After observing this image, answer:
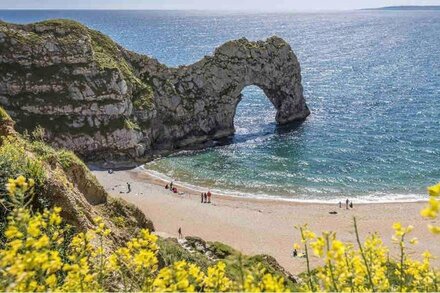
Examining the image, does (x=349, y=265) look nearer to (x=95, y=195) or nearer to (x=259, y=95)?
(x=95, y=195)

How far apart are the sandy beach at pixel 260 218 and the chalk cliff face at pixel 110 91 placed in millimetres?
11499

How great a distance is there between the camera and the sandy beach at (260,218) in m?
40.3

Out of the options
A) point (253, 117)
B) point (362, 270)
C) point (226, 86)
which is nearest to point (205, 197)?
point (226, 86)

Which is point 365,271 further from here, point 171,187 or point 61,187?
point 171,187

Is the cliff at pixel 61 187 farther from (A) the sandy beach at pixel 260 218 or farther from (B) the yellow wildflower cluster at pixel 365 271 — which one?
(A) the sandy beach at pixel 260 218

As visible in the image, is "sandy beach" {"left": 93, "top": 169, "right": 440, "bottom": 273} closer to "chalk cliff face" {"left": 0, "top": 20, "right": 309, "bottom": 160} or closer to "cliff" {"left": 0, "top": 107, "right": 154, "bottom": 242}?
"chalk cliff face" {"left": 0, "top": 20, "right": 309, "bottom": 160}

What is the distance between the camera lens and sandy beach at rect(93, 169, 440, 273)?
40344mm

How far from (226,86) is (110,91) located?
19.7m

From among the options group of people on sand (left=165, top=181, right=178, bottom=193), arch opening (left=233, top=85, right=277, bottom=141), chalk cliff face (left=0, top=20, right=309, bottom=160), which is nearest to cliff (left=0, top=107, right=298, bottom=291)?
group of people on sand (left=165, top=181, right=178, bottom=193)

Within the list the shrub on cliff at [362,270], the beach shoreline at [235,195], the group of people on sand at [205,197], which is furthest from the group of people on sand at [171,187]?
the shrub on cliff at [362,270]

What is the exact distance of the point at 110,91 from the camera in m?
61.8

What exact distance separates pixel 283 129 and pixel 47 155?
57.7m

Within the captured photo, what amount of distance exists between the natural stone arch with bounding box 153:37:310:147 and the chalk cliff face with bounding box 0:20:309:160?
0.53 feet

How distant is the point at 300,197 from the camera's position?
50.8 metres
